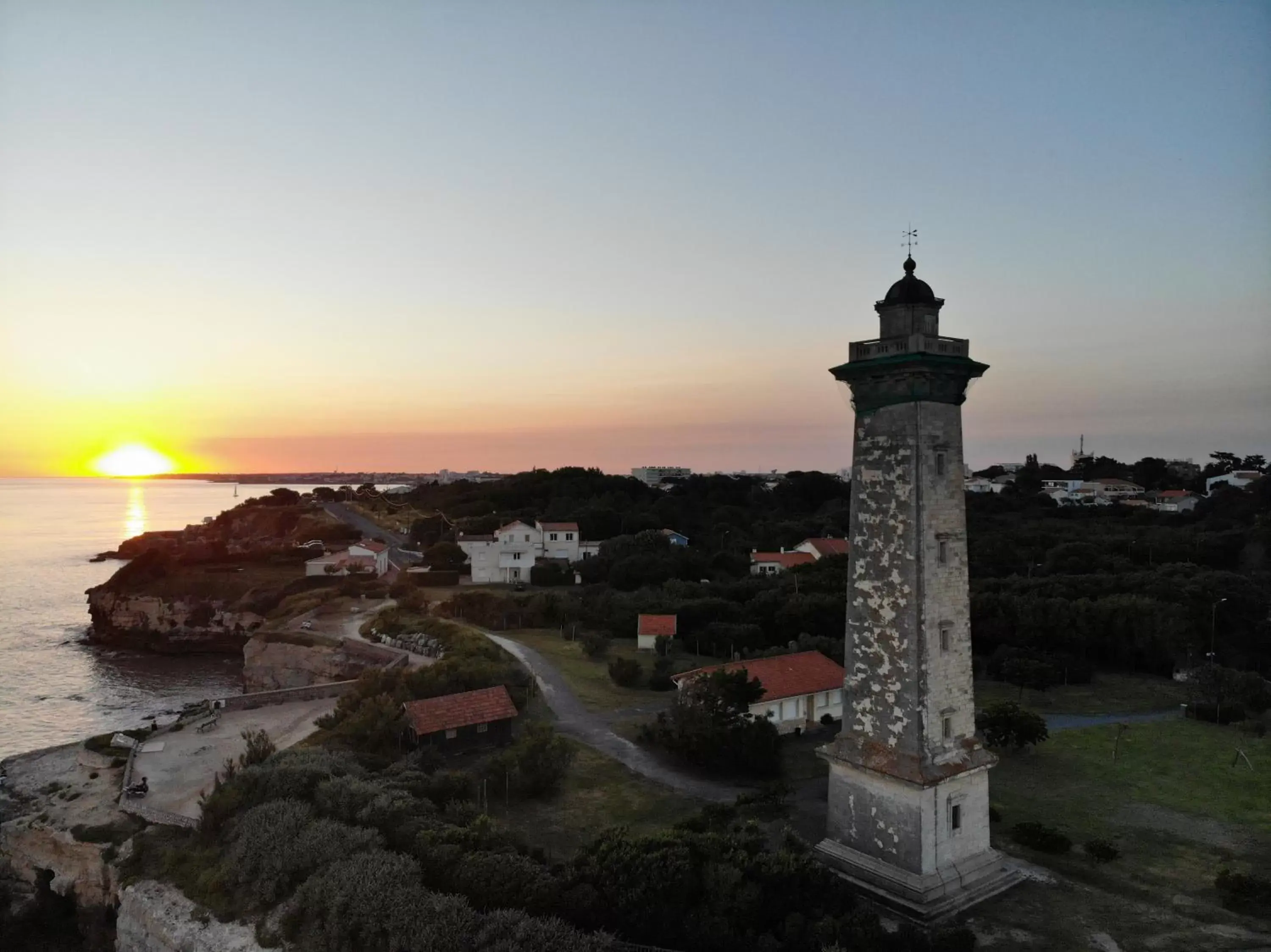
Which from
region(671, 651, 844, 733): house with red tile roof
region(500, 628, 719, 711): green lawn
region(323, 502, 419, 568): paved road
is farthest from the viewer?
region(323, 502, 419, 568): paved road

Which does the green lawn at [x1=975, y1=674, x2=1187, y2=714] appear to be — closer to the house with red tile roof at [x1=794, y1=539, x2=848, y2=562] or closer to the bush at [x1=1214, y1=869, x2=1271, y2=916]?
the bush at [x1=1214, y1=869, x2=1271, y2=916]

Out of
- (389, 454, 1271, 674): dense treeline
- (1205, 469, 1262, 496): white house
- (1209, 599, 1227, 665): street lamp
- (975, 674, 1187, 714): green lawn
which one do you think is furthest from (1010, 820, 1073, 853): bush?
(1205, 469, 1262, 496): white house

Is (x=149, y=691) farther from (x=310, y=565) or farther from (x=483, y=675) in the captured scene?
(x=483, y=675)

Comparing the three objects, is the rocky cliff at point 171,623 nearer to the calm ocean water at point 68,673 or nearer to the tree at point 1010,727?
the calm ocean water at point 68,673

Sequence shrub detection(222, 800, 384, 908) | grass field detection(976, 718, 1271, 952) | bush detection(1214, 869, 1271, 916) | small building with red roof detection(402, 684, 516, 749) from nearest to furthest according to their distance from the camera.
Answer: grass field detection(976, 718, 1271, 952) < bush detection(1214, 869, 1271, 916) < shrub detection(222, 800, 384, 908) < small building with red roof detection(402, 684, 516, 749)

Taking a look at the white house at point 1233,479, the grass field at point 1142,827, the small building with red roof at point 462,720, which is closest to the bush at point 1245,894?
the grass field at point 1142,827
